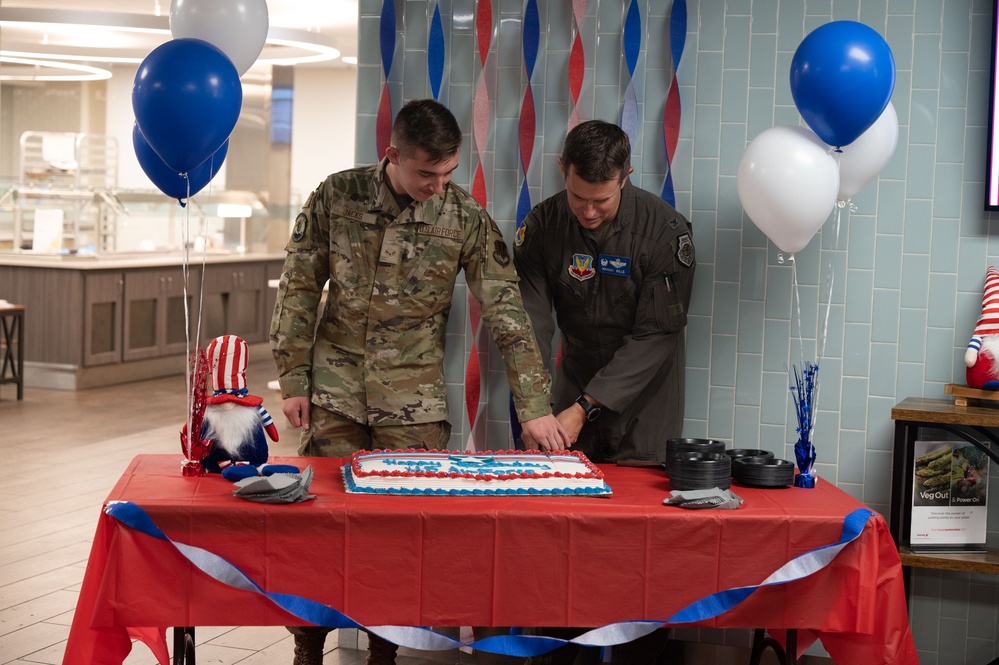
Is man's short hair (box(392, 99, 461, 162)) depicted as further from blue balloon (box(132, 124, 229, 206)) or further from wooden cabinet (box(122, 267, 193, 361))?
wooden cabinet (box(122, 267, 193, 361))

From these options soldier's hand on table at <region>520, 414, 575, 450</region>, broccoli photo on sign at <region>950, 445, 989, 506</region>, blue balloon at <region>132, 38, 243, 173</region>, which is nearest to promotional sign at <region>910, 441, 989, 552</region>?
broccoli photo on sign at <region>950, 445, 989, 506</region>

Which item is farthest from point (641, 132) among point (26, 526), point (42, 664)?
point (26, 526)

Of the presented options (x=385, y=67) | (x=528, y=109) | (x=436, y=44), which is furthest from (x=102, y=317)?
(x=528, y=109)

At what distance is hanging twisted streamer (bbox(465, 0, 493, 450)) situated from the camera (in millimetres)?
3656

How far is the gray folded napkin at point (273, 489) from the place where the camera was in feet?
7.99

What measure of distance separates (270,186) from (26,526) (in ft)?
29.9

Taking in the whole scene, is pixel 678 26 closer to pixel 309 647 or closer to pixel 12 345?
pixel 309 647

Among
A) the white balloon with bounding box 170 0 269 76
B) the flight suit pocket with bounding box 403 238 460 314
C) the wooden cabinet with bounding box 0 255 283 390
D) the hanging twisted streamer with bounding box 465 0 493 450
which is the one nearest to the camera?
the white balloon with bounding box 170 0 269 76

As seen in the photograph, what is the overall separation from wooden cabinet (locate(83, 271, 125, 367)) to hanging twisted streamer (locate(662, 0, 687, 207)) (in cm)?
675

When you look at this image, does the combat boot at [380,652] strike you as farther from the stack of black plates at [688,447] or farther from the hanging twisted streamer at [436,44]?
the hanging twisted streamer at [436,44]

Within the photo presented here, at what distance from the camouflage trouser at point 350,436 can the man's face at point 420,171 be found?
2.25 feet

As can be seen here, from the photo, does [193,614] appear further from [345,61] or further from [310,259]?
[345,61]

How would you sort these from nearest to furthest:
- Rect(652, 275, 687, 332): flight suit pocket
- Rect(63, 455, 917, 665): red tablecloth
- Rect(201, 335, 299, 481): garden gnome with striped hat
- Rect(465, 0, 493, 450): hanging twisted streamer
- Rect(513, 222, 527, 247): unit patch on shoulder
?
Rect(63, 455, 917, 665): red tablecloth, Rect(201, 335, 299, 481): garden gnome with striped hat, Rect(652, 275, 687, 332): flight suit pocket, Rect(513, 222, 527, 247): unit patch on shoulder, Rect(465, 0, 493, 450): hanging twisted streamer

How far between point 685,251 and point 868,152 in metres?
0.58
